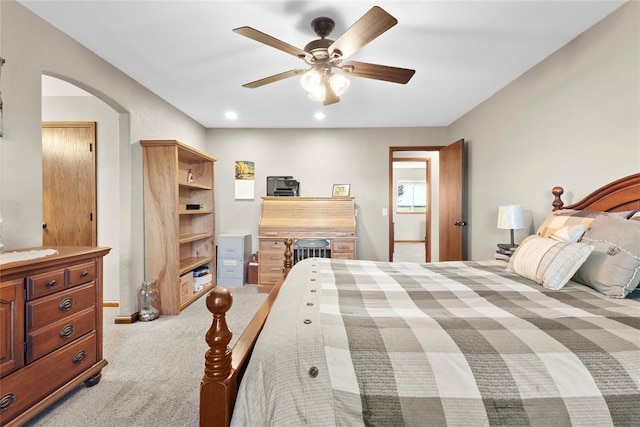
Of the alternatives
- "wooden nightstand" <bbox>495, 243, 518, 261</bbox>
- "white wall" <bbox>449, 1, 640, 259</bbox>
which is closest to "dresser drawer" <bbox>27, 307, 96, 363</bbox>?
"wooden nightstand" <bbox>495, 243, 518, 261</bbox>

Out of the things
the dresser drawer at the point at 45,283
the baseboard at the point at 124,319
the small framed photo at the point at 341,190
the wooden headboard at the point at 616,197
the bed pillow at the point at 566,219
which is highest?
the small framed photo at the point at 341,190

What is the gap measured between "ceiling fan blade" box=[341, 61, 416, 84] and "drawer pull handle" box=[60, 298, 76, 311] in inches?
88.6

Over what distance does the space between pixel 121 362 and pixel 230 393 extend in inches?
73.4

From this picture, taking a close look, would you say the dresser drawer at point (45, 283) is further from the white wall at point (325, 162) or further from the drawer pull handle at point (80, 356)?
the white wall at point (325, 162)

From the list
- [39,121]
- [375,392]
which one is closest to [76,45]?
[39,121]

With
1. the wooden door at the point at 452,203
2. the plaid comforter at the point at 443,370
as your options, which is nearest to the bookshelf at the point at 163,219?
the plaid comforter at the point at 443,370

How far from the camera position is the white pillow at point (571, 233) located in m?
1.58

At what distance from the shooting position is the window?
26.7ft

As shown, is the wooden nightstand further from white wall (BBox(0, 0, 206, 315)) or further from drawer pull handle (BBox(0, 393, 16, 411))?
white wall (BBox(0, 0, 206, 315))

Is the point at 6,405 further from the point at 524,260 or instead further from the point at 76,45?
the point at 524,260

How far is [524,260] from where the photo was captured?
5.45 ft

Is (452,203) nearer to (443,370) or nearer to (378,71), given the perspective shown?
(378,71)

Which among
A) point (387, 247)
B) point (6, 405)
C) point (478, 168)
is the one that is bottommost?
point (6, 405)

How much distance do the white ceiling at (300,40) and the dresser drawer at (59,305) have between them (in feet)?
5.95
